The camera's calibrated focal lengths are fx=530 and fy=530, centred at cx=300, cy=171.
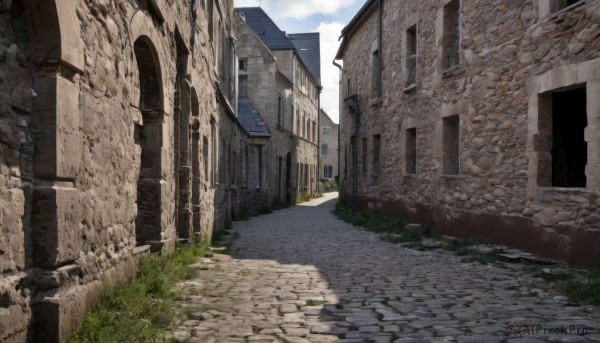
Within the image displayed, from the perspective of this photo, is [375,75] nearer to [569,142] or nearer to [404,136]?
[404,136]

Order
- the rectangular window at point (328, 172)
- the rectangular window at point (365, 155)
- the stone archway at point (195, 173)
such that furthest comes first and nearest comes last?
the rectangular window at point (328, 172), the rectangular window at point (365, 155), the stone archway at point (195, 173)

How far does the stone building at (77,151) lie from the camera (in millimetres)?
3254

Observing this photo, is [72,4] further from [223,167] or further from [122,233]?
[223,167]

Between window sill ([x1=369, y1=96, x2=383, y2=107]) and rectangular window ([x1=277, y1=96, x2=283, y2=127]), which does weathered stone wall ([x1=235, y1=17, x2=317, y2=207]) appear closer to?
rectangular window ([x1=277, y1=96, x2=283, y2=127])

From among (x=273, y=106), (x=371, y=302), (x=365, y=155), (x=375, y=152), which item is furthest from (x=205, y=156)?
(x=273, y=106)

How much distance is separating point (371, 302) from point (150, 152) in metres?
3.19

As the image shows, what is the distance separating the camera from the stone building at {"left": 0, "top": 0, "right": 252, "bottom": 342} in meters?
3.25

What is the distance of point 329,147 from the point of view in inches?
2047

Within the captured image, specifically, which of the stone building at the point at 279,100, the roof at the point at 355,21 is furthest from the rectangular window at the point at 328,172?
the roof at the point at 355,21

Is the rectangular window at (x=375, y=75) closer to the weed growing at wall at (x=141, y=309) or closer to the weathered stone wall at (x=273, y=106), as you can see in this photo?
the weathered stone wall at (x=273, y=106)

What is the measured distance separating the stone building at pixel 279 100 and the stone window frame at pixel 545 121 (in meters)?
14.9

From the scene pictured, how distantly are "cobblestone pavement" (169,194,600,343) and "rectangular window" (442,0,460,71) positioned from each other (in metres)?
4.55

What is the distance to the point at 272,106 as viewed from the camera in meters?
24.0

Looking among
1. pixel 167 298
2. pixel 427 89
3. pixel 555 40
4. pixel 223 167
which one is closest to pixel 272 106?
pixel 223 167
